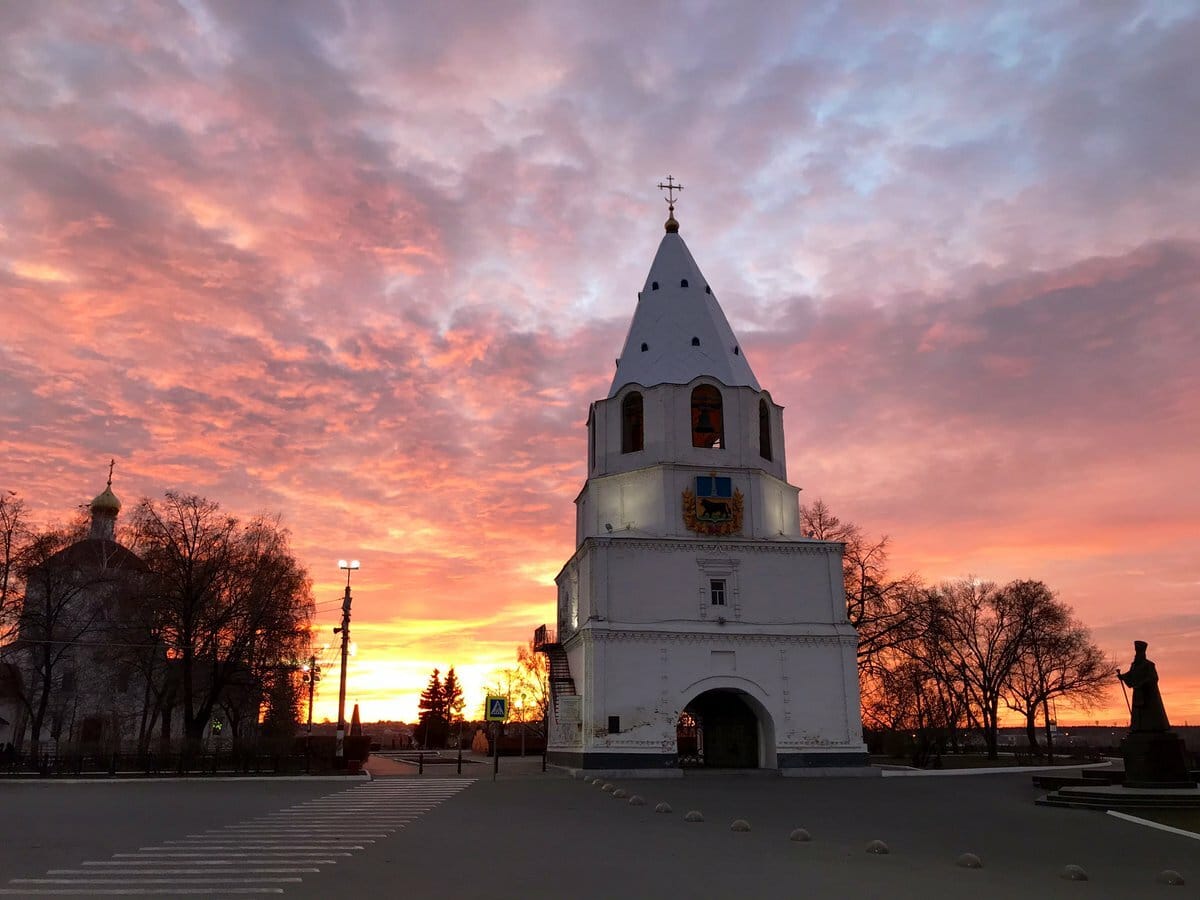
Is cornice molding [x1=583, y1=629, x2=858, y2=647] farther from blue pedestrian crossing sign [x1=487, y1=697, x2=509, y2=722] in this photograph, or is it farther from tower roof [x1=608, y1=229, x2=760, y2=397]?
tower roof [x1=608, y1=229, x2=760, y2=397]

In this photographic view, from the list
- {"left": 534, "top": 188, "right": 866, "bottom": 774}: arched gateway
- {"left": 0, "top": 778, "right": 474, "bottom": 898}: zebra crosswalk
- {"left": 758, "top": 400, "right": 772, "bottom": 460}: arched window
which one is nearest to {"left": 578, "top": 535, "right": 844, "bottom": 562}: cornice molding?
{"left": 534, "top": 188, "right": 866, "bottom": 774}: arched gateway

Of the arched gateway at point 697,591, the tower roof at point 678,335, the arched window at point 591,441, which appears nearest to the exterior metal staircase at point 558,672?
the arched gateway at point 697,591

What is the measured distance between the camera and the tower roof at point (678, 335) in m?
39.6

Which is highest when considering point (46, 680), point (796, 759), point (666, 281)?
point (666, 281)

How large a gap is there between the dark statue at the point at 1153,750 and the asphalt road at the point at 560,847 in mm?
2790

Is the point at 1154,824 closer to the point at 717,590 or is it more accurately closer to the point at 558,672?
the point at 717,590

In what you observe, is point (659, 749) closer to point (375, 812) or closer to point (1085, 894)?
point (375, 812)

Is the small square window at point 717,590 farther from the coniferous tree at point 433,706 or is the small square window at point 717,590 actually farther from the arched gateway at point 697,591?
the coniferous tree at point 433,706

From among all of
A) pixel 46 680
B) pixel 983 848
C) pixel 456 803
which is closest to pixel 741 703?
pixel 456 803

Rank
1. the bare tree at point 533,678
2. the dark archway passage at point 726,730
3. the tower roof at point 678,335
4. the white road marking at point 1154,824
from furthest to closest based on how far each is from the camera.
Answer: the bare tree at point 533,678
the tower roof at point 678,335
the dark archway passage at point 726,730
the white road marking at point 1154,824

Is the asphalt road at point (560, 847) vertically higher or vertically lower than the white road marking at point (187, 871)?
lower

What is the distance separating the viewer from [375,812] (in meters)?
18.1

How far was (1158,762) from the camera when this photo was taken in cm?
2120

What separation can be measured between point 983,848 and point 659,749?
21761mm
